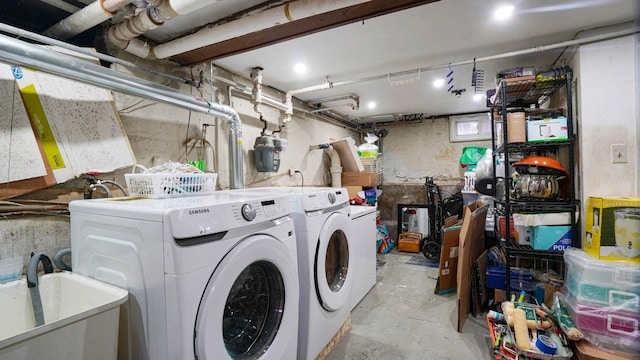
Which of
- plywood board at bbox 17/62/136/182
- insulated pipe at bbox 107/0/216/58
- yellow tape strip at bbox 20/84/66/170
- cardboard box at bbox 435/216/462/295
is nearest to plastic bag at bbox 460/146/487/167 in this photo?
cardboard box at bbox 435/216/462/295

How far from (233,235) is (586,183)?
2577 millimetres

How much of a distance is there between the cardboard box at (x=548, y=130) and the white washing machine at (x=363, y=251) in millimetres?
1536

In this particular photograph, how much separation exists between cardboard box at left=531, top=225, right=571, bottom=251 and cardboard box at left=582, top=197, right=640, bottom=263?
0.21m

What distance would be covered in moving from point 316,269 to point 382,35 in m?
1.74

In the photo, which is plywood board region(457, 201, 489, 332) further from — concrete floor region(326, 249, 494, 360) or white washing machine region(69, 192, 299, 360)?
white washing machine region(69, 192, 299, 360)

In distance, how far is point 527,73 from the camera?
2312 millimetres

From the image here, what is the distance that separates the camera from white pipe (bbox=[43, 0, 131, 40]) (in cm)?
134

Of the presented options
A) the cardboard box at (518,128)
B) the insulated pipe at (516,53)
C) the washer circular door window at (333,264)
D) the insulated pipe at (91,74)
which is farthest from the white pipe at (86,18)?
the cardboard box at (518,128)

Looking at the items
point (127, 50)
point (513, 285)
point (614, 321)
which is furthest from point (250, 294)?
point (513, 285)

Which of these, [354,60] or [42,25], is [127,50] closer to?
[42,25]

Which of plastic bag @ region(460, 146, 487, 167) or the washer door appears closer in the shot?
the washer door

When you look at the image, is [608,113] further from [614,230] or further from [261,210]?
[261,210]

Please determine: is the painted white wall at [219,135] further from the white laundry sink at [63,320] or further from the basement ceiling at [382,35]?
the white laundry sink at [63,320]

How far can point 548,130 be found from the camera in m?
2.15
